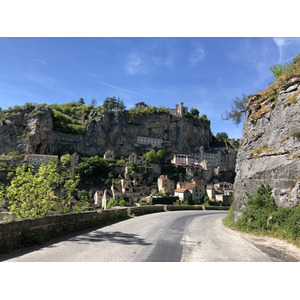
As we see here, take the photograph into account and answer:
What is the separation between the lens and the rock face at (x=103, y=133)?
263 feet

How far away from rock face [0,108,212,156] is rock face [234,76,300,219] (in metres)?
79.1

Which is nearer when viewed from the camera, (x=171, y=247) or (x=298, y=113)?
(x=171, y=247)

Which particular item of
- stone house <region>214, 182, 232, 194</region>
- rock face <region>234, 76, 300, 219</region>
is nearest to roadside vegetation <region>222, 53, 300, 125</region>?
rock face <region>234, 76, 300, 219</region>

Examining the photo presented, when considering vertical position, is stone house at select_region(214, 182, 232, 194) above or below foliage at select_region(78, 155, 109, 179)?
below

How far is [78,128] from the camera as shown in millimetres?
89438

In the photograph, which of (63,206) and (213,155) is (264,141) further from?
(213,155)

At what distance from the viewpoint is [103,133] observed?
91438mm

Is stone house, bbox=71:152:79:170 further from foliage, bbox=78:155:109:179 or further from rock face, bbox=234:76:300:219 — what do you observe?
rock face, bbox=234:76:300:219

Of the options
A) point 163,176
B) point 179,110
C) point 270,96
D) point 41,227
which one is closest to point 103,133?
point 163,176

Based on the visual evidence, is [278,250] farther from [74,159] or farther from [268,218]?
[74,159]

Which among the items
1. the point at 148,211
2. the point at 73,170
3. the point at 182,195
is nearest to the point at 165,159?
the point at 182,195

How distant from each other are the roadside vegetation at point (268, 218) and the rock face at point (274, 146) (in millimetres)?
416

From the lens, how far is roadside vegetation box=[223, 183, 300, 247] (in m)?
7.85

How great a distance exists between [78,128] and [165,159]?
40.5 metres
